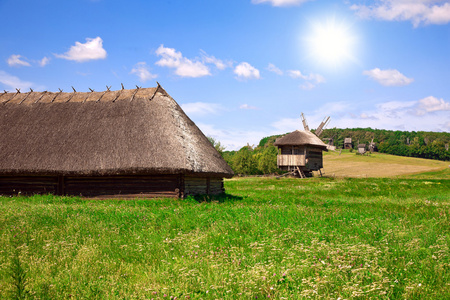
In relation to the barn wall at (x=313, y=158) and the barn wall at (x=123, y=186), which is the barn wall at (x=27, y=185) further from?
the barn wall at (x=313, y=158)

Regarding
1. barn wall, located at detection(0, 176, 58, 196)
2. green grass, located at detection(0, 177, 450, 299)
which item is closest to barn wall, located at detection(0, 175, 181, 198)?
barn wall, located at detection(0, 176, 58, 196)

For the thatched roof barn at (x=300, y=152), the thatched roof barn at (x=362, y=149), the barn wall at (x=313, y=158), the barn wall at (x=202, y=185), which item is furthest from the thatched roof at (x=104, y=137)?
the thatched roof barn at (x=362, y=149)

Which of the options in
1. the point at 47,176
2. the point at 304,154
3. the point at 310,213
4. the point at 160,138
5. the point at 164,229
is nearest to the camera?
the point at 164,229

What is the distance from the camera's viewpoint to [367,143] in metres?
96.7

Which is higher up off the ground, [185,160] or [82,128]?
[82,128]

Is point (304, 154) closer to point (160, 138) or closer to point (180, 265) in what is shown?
point (160, 138)

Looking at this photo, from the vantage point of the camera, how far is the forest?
47312 millimetres

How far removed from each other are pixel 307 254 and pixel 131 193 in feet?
41.1

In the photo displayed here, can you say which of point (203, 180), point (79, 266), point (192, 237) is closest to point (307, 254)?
point (192, 237)

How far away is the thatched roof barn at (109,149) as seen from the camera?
1600cm

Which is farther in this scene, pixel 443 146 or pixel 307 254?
pixel 443 146

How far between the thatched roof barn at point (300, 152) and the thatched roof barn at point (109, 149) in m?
19.9

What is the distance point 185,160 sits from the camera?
15.5 metres

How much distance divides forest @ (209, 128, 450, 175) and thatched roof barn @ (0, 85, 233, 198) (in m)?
25.9
